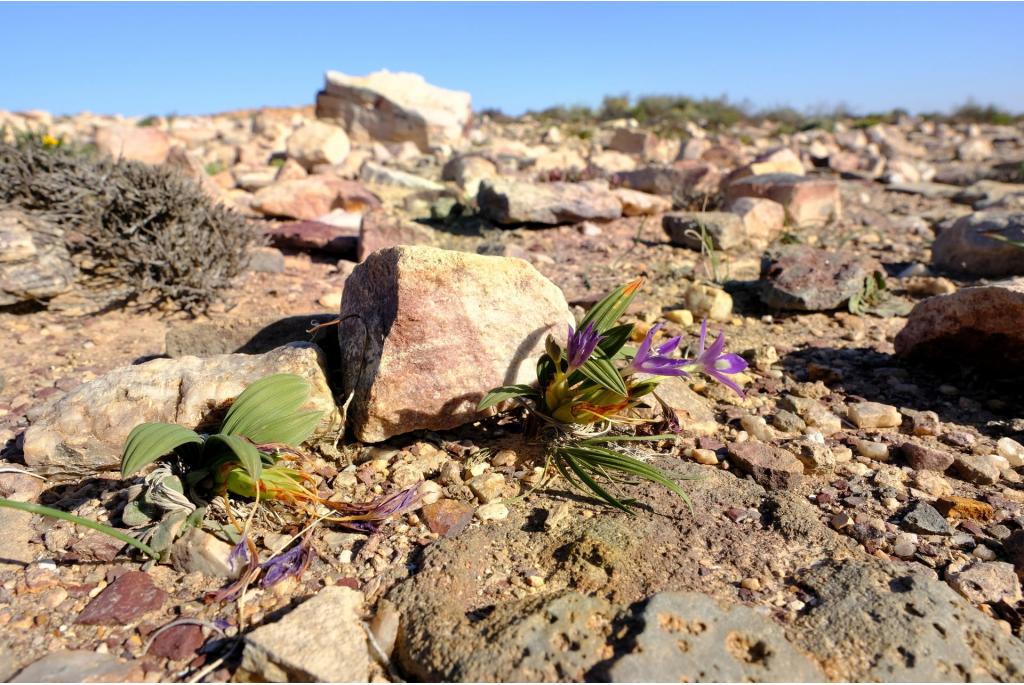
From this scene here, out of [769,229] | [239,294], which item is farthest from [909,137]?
[239,294]

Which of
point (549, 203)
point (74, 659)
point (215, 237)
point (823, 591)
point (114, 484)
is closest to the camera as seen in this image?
point (74, 659)

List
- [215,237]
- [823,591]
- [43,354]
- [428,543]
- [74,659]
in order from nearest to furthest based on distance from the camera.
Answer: [74,659]
[823,591]
[428,543]
[43,354]
[215,237]

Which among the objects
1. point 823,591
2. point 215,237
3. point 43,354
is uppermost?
point 215,237

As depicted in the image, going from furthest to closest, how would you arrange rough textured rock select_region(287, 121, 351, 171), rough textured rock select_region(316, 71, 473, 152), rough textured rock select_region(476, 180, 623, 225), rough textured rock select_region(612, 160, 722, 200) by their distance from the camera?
rough textured rock select_region(316, 71, 473, 152) < rough textured rock select_region(287, 121, 351, 171) < rough textured rock select_region(612, 160, 722, 200) < rough textured rock select_region(476, 180, 623, 225)

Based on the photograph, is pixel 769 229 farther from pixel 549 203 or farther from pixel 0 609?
pixel 0 609

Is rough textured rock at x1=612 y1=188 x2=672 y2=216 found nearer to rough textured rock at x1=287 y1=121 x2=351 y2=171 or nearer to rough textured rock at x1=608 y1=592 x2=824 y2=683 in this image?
rough textured rock at x1=287 y1=121 x2=351 y2=171

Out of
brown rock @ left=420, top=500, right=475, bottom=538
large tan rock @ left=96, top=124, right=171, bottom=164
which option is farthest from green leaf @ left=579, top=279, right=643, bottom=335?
large tan rock @ left=96, top=124, right=171, bottom=164
